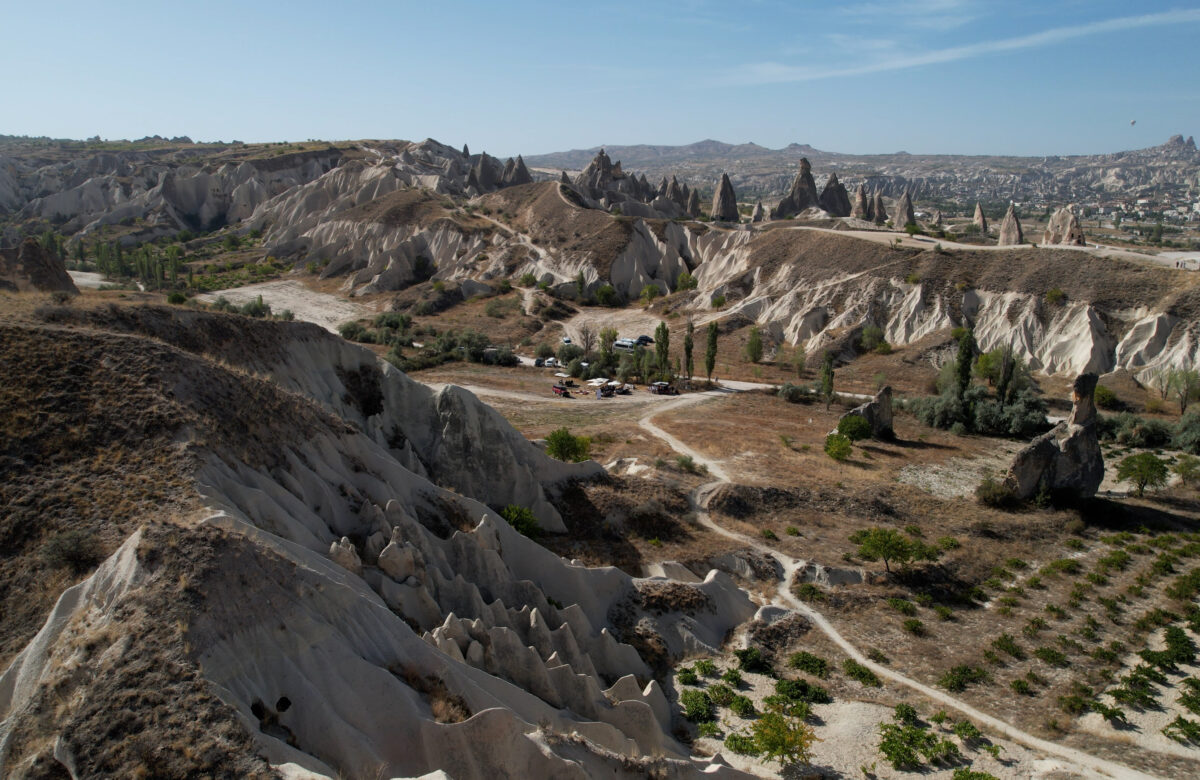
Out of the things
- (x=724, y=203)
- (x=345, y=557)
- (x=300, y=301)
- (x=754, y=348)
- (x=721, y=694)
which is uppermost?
(x=724, y=203)

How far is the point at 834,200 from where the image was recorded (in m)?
111

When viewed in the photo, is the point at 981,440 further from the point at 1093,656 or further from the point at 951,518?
the point at 1093,656

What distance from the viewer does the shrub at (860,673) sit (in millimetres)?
20156

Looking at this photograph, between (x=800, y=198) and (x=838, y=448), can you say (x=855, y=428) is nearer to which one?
(x=838, y=448)

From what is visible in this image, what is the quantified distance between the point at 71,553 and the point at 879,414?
39826 mm

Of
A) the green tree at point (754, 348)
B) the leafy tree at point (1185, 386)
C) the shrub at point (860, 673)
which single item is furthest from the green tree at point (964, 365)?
the shrub at point (860, 673)

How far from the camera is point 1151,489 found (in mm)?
36844

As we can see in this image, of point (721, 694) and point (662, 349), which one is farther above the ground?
point (662, 349)

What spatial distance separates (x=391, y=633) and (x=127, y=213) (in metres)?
121

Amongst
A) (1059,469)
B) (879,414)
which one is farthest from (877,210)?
(1059,469)

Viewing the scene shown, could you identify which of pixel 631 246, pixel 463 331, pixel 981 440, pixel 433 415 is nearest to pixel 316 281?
pixel 463 331

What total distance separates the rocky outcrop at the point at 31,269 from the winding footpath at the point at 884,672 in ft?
87.8

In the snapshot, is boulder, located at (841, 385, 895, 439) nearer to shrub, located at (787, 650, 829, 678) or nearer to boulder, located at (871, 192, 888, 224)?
shrub, located at (787, 650, 829, 678)

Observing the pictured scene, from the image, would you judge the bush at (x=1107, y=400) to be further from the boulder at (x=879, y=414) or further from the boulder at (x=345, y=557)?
the boulder at (x=345, y=557)
